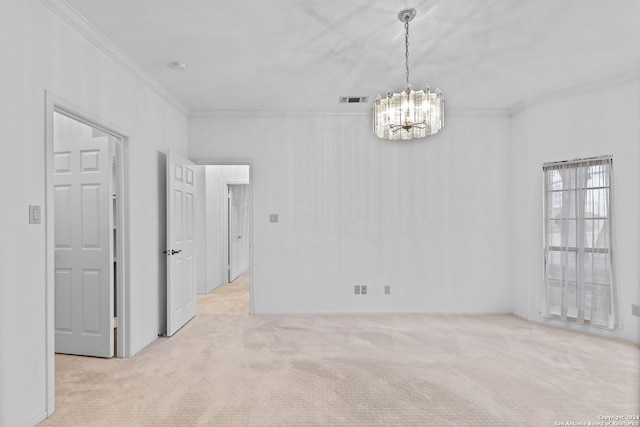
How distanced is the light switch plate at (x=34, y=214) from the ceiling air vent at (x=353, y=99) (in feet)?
10.6

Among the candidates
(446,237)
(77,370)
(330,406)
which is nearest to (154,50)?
(77,370)

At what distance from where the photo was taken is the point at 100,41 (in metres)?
2.73

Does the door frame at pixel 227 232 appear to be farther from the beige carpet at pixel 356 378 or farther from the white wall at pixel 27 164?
the white wall at pixel 27 164

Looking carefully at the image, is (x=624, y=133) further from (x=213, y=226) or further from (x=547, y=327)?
(x=213, y=226)

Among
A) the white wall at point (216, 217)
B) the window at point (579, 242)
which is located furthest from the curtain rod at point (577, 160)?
the white wall at point (216, 217)

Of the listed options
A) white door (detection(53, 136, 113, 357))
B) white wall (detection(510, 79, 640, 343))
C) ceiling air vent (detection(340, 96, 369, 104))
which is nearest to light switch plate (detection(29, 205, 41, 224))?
white door (detection(53, 136, 113, 357))

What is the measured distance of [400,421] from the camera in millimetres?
2166

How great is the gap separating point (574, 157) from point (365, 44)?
295cm

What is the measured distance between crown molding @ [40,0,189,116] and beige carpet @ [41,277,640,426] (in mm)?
2764

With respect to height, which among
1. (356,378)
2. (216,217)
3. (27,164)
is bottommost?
(356,378)

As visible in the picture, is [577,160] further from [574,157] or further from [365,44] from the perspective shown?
[365,44]

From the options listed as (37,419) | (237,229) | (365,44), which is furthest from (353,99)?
(237,229)

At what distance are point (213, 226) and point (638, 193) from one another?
618cm

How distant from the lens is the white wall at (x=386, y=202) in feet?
15.2
